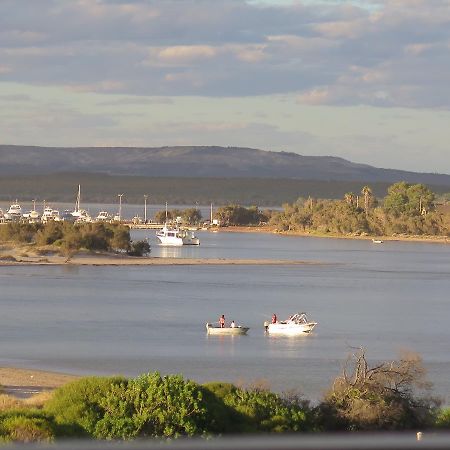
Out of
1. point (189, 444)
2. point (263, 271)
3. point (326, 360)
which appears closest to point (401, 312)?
point (326, 360)

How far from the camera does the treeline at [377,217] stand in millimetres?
159750

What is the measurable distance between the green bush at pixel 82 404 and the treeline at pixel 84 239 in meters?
75.4

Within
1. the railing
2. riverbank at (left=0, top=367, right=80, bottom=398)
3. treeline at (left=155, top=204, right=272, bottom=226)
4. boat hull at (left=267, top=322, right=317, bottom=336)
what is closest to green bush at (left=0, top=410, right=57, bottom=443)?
riverbank at (left=0, top=367, right=80, bottom=398)

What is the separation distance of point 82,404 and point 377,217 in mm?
148530

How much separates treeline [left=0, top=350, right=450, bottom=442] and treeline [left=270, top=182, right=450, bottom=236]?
466ft

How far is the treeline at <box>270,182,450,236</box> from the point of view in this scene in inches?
6289

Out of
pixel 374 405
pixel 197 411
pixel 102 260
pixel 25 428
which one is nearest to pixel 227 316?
pixel 374 405

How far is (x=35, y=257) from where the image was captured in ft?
293

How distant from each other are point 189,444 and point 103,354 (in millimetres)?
34169

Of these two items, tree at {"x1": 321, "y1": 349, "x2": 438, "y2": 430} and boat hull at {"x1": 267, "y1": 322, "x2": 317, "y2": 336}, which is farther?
boat hull at {"x1": 267, "y1": 322, "x2": 317, "y2": 336}

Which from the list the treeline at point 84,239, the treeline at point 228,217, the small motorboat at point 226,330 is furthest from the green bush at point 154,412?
the treeline at point 228,217

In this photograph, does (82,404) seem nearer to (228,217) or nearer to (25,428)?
(25,428)

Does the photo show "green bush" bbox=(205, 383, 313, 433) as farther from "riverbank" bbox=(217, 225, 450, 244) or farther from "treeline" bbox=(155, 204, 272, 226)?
"treeline" bbox=(155, 204, 272, 226)

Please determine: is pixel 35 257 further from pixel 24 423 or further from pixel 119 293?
pixel 24 423
